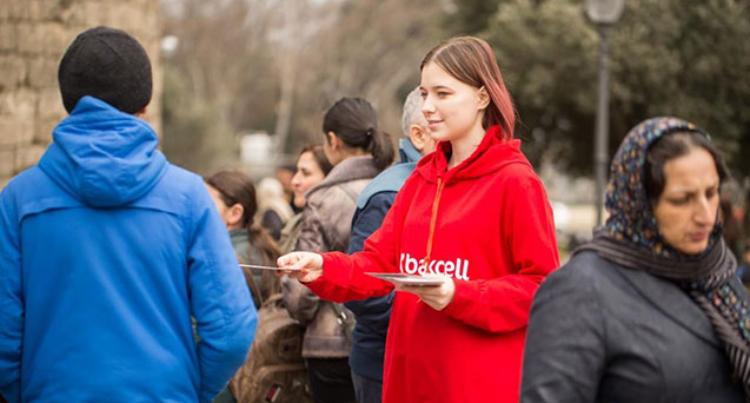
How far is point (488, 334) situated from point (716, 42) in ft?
56.4

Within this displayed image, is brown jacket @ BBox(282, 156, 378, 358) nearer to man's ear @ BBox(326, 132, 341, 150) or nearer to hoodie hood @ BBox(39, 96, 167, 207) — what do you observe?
man's ear @ BBox(326, 132, 341, 150)

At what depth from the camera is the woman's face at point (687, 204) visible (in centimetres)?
290

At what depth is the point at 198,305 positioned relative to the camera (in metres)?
3.54

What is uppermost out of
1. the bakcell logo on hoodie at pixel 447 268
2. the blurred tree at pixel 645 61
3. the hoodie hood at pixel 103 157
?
the hoodie hood at pixel 103 157

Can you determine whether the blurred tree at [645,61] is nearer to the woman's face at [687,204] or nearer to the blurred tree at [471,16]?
the blurred tree at [471,16]

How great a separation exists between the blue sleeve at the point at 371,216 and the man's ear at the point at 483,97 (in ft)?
2.97

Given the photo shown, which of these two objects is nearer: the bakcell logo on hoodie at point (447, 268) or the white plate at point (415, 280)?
the white plate at point (415, 280)

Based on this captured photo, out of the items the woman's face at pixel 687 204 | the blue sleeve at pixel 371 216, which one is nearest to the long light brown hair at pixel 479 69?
the blue sleeve at pixel 371 216

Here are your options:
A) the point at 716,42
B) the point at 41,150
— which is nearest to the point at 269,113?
the point at 716,42

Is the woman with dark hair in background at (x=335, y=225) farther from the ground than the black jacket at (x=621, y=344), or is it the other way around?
the black jacket at (x=621, y=344)

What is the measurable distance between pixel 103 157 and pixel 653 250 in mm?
1484

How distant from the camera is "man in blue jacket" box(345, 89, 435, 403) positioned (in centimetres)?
488

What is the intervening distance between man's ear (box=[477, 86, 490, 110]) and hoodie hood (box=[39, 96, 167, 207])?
1.06 meters

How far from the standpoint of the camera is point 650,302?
294 cm
